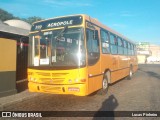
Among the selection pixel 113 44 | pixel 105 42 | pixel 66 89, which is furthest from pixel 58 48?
pixel 113 44

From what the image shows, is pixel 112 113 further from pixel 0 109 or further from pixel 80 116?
pixel 0 109

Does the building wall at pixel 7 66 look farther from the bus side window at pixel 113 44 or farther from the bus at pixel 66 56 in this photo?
the bus side window at pixel 113 44

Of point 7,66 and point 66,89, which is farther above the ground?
point 7,66

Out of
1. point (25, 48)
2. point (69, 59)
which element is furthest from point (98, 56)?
point (25, 48)

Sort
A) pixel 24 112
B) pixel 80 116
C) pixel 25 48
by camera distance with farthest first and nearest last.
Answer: pixel 25 48
pixel 24 112
pixel 80 116

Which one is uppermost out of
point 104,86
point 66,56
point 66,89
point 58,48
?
point 58,48

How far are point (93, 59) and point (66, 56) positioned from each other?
116 centimetres

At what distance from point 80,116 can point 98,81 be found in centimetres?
262

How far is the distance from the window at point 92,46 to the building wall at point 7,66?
13.4 ft

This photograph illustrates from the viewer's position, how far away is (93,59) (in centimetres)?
847

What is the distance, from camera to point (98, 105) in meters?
8.08

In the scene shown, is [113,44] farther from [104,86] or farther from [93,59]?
[93,59]

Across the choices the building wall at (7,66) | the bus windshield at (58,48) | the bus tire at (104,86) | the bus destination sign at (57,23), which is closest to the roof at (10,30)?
the building wall at (7,66)

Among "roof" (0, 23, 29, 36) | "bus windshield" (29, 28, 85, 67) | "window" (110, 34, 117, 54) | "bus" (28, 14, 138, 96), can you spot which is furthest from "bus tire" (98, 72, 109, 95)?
"roof" (0, 23, 29, 36)
